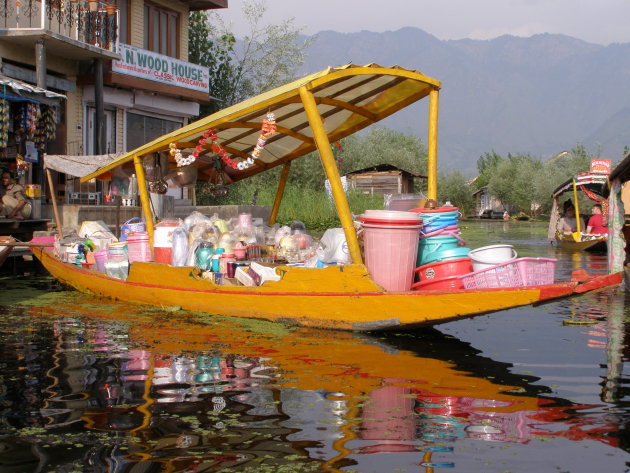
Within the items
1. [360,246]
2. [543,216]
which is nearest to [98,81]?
[360,246]

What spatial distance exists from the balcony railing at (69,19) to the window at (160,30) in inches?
125

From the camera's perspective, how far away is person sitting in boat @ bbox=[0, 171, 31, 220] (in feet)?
44.9

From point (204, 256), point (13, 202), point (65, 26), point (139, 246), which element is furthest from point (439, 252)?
point (65, 26)

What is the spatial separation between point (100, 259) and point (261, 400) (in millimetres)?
6502

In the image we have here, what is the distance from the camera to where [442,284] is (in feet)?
23.8

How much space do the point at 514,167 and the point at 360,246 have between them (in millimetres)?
70567

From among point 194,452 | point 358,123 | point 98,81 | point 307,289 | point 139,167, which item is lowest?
point 194,452

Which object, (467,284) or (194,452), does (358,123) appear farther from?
(194,452)

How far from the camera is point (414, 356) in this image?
22.4 ft

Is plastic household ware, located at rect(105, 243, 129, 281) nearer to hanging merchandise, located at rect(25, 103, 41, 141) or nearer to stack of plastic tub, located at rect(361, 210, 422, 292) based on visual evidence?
stack of plastic tub, located at rect(361, 210, 422, 292)

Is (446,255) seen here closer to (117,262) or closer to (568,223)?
(117,262)

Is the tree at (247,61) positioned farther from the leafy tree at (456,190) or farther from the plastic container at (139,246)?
the leafy tree at (456,190)

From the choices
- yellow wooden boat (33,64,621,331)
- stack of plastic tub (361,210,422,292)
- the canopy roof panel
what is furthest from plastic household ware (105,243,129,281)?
stack of plastic tub (361,210,422,292)

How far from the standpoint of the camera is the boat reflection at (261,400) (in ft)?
13.9
